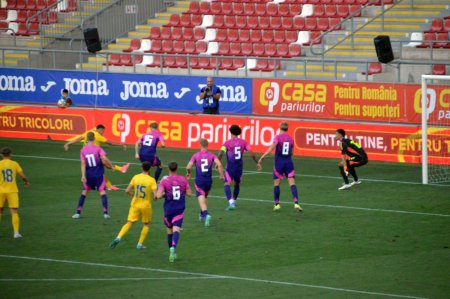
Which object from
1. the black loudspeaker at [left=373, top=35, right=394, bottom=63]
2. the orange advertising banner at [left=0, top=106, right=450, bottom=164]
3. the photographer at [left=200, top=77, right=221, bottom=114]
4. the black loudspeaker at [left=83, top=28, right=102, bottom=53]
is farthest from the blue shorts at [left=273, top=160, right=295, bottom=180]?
the black loudspeaker at [left=83, top=28, right=102, bottom=53]

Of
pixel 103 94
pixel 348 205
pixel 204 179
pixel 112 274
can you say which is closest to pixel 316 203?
pixel 348 205

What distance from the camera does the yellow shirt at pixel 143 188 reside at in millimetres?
20891

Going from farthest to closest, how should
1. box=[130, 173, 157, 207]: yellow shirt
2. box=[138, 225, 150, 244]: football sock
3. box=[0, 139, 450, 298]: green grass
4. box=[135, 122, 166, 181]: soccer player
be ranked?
1. box=[135, 122, 166, 181]: soccer player
2. box=[138, 225, 150, 244]: football sock
3. box=[130, 173, 157, 207]: yellow shirt
4. box=[0, 139, 450, 298]: green grass

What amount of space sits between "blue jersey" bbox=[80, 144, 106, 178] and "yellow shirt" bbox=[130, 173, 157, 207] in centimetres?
369

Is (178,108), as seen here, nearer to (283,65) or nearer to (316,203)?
(283,65)

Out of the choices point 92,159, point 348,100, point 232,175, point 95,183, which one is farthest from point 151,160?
point 348,100

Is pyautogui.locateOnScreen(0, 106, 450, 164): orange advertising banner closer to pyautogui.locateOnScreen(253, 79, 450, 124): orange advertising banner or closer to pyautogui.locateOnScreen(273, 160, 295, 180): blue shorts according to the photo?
pyautogui.locateOnScreen(253, 79, 450, 124): orange advertising banner

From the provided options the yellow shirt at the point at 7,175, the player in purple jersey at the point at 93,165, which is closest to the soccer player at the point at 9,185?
the yellow shirt at the point at 7,175

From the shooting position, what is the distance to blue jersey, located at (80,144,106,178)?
2444 centimetres

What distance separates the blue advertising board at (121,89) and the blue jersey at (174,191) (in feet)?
63.7

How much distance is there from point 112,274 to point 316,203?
28.9 ft

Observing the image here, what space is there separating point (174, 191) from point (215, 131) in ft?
52.2

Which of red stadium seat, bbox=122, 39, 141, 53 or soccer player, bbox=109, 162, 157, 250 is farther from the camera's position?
red stadium seat, bbox=122, 39, 141, 53

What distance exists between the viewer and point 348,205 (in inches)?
1053
